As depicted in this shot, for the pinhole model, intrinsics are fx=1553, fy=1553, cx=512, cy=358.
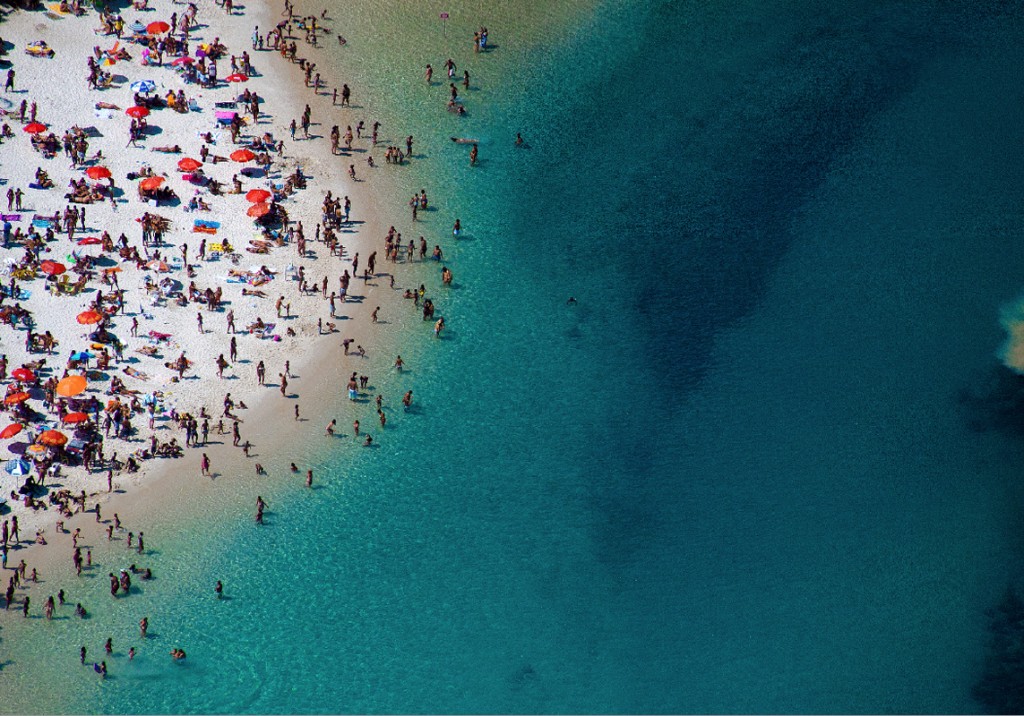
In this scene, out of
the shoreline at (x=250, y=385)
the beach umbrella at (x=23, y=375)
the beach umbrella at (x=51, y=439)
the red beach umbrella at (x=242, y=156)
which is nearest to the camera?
the shoreline at (x=250, y=385)

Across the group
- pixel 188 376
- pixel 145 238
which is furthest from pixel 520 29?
pixel 188 376

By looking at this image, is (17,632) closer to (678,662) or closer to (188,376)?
(188,376)

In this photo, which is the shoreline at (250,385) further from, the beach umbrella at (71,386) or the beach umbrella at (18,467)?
the beach umbrella at (71,386)

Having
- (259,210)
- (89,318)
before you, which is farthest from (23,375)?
(259,210)

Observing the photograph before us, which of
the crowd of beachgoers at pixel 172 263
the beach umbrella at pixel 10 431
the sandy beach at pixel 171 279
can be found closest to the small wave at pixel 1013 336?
the crowd of beachgoers at pixel 172 263

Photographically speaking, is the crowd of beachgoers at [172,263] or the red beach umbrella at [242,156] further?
the red beach umbrella at [242,156]

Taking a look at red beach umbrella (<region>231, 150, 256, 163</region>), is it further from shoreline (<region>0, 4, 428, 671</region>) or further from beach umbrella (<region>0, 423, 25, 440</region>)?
beach umbrella (<region>0, 423, 25, 440</region>)

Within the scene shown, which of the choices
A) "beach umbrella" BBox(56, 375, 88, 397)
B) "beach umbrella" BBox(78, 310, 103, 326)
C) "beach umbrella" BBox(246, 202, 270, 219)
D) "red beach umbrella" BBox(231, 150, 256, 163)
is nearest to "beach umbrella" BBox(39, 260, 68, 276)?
"beach umbrella" BBox(78, 310, 103, 326)
